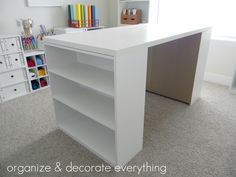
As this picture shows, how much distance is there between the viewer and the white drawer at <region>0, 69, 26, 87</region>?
8.01 ft

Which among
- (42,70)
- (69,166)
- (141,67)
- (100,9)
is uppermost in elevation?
(100,9)

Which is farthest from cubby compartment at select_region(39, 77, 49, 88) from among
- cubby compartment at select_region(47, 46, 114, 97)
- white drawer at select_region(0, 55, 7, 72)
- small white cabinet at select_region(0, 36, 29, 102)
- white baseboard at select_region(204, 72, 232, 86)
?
white baseboard at select_region(204, 72, 232, 86)

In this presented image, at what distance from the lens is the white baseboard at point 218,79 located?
114 inches

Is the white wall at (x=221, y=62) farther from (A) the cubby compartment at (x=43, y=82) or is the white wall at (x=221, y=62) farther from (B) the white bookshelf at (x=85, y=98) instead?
(A) the cubby compartment at (x=43, y=82)

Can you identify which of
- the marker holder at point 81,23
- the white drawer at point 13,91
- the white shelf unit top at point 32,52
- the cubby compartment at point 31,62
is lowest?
the white drawer at point 13,91

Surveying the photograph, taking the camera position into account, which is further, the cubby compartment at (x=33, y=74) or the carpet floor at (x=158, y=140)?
the cubby compartment at (x=33, y=74)

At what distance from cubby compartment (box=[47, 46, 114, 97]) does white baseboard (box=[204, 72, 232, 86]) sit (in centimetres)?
205

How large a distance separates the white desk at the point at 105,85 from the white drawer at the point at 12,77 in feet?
3.52

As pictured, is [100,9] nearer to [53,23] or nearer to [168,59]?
[53,23]

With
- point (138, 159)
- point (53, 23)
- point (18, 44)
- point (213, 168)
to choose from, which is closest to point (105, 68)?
point (138, 159)

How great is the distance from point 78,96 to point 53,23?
6.14 ft

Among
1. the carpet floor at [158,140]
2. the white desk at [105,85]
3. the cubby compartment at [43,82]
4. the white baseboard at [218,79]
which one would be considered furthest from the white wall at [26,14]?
the white baseboard at [218,79]

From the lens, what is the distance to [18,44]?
245 centimetres

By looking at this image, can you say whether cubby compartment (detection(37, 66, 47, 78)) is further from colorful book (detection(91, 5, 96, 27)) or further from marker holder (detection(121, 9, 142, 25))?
marker holder (detection(121, 9, 142, 25))
